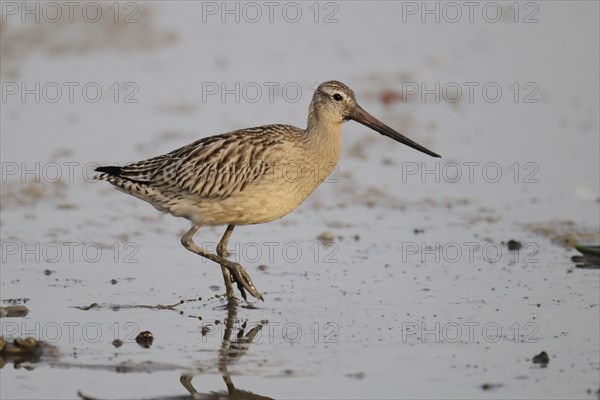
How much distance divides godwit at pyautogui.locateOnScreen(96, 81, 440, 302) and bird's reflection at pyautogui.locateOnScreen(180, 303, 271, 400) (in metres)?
0.64

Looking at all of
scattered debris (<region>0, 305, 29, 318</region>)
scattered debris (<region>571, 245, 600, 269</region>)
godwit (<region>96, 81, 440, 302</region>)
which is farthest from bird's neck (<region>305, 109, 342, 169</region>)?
scattered debris (<region>0, 305, 29, 318</region>)

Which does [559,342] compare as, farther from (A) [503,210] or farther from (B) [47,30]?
(B) [47,30]

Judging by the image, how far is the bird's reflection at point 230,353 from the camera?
7.29 metres

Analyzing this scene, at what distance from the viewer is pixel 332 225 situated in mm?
11547

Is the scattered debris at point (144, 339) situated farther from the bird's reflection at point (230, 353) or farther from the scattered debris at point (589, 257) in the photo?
the scattered debris at point (589, 257)

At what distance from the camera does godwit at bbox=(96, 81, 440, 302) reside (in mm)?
9742

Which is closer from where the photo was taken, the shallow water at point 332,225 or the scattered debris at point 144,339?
the shallow water at point 332,225

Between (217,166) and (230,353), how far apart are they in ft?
7.44

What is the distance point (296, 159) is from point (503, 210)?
2848mm

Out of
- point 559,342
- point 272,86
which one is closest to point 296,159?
point 559,342

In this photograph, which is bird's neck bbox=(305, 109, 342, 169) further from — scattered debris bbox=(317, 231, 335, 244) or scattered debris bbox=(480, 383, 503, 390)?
scattered debris bbox=(480, 383, 503, 390)

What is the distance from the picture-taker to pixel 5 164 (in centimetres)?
1327

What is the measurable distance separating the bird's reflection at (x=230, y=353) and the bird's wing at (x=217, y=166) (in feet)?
3.41

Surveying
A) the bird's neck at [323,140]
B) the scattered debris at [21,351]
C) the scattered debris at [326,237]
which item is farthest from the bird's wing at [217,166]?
the scattered debris at [21,351]
